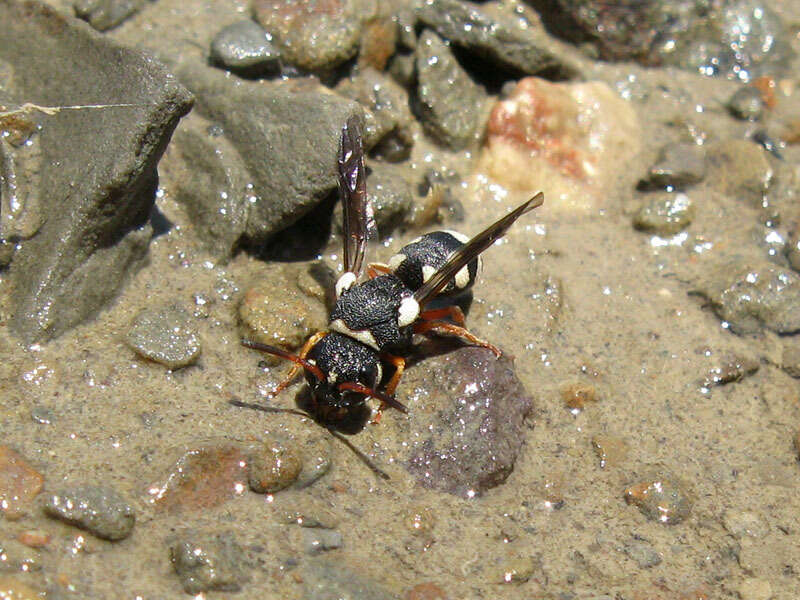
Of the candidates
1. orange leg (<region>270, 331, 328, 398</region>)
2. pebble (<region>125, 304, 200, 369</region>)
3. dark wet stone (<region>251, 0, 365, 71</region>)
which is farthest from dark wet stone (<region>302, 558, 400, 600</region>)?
dark wet stone (<region>251, 0, 365, 71</region>)

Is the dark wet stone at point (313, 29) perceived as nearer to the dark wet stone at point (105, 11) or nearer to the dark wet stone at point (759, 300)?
the dark wet stone at point (105, 11)

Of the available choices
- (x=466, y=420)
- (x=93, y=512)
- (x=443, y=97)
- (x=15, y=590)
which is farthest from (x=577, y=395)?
(x=15, y=590)

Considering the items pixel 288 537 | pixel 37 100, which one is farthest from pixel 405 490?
pixel 37 100

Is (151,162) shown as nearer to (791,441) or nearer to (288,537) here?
(288,537)

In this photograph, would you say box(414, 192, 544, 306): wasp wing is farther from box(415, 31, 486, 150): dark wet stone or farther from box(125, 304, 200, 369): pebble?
box(415, 31, 486, 150): dark wet stone

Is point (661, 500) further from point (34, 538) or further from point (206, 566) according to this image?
point (34, 538)
